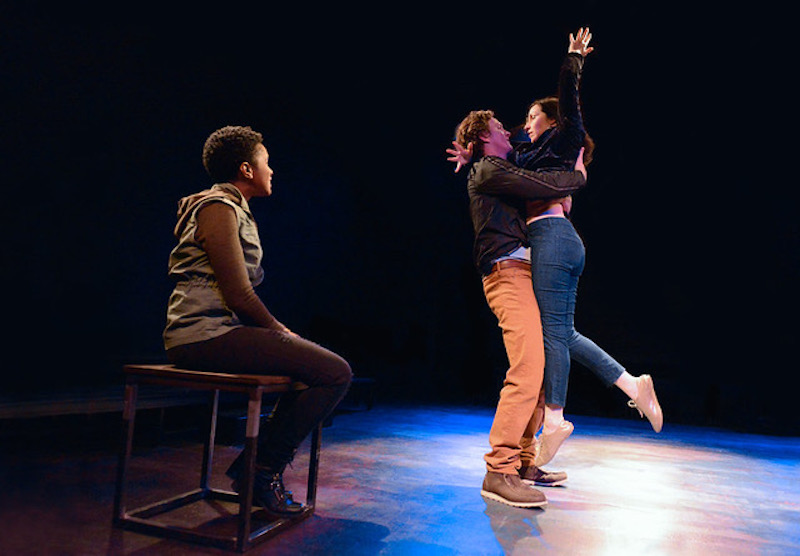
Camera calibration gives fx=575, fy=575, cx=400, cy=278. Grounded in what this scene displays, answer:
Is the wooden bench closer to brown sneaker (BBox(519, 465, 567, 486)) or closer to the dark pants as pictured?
the dark pants

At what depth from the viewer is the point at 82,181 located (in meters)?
3.11

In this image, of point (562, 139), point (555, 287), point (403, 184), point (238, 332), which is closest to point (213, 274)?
point (238, 332)

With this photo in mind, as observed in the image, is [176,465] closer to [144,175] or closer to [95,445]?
[95,445]

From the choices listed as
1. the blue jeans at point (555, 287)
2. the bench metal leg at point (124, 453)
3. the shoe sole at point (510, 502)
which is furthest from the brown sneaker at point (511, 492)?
the bench metal leg at point (124, 453)

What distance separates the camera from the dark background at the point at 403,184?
307 cm

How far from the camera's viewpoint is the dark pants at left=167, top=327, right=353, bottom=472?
4.74 feet

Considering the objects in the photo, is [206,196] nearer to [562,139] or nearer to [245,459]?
[245,459]

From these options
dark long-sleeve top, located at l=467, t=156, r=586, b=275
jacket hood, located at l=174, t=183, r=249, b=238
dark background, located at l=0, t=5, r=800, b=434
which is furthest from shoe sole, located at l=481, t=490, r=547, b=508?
dark background, located at l=0, t=5, r=800, b=434

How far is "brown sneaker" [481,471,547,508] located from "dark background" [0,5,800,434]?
2316 mm

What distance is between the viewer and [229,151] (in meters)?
1.64

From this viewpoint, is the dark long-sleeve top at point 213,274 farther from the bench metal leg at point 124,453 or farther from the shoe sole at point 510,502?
the shoe sole at point 510,502

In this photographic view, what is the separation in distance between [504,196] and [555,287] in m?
0.37

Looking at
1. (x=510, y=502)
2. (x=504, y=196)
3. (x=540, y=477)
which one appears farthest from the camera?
(x=540, y=477)

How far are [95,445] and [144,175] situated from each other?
1.67m
